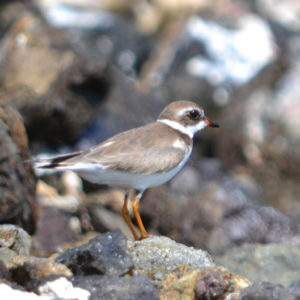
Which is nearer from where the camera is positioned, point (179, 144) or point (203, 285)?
point (203, 285)

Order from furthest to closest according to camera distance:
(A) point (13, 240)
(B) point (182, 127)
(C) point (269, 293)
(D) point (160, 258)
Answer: (B) point (182, 127) → (A) point (13, 240) → (D) point (160, 258) → (C) point (269, 293)

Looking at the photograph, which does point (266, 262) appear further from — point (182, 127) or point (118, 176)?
point (118, 176)

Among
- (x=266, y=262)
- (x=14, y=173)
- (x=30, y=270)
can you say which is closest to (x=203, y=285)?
(x=30, y=270)

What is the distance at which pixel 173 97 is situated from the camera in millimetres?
15617

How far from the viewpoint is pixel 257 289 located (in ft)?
15.4

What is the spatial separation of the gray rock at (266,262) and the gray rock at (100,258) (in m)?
2.93

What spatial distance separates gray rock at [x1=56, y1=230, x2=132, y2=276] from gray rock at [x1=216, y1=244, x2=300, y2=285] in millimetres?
2935

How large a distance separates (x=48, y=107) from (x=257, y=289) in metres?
6.85

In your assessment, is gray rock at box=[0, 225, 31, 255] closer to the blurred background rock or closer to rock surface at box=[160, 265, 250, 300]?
the blurred background rock

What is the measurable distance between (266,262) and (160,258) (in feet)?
9.93

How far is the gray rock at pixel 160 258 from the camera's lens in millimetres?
5617

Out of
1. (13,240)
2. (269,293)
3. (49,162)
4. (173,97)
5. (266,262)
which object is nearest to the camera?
(269,293)

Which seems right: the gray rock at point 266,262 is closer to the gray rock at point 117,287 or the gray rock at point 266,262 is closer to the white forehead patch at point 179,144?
Result: the white forehead patch at point 179,144

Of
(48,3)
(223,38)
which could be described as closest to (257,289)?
(223,38)
